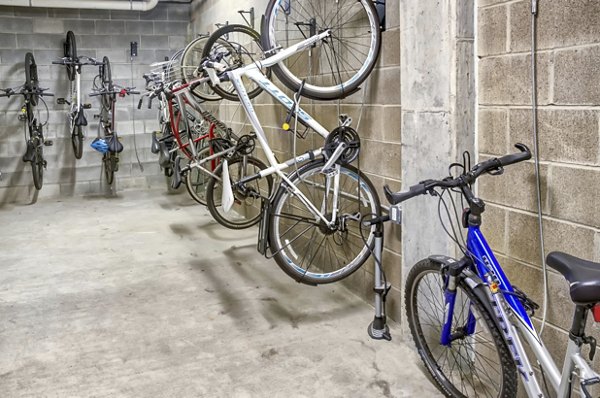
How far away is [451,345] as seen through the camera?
2.35 m

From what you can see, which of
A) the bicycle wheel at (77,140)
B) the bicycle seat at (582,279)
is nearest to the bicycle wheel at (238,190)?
the bicycle wheel at (77,140)

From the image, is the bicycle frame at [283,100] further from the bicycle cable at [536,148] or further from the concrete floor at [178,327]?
the bicycle cable at [536,148]

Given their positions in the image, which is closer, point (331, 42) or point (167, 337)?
point (167, 337)

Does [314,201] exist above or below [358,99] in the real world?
below

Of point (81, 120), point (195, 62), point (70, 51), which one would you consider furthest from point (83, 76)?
point (195, 62)

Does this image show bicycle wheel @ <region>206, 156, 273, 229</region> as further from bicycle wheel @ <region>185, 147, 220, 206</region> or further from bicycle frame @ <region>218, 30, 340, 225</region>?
bicycle frame @ <region>218, 30, 340, 225</region>

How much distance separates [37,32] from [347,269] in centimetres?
552

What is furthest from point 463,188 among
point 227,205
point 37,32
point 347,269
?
point 37,32

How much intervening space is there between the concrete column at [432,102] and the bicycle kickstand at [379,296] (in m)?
0.12

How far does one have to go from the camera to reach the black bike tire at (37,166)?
661 centimetres

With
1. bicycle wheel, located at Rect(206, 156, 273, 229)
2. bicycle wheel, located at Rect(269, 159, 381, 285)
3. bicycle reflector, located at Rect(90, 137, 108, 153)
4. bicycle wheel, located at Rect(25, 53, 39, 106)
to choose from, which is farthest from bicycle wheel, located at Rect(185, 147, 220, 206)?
bicycle wheel, located at Rect(25, 53, 39, 106)

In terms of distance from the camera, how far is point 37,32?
689cm

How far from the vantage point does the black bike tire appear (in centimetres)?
661

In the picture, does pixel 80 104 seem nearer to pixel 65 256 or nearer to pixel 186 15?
pixel 186 15
